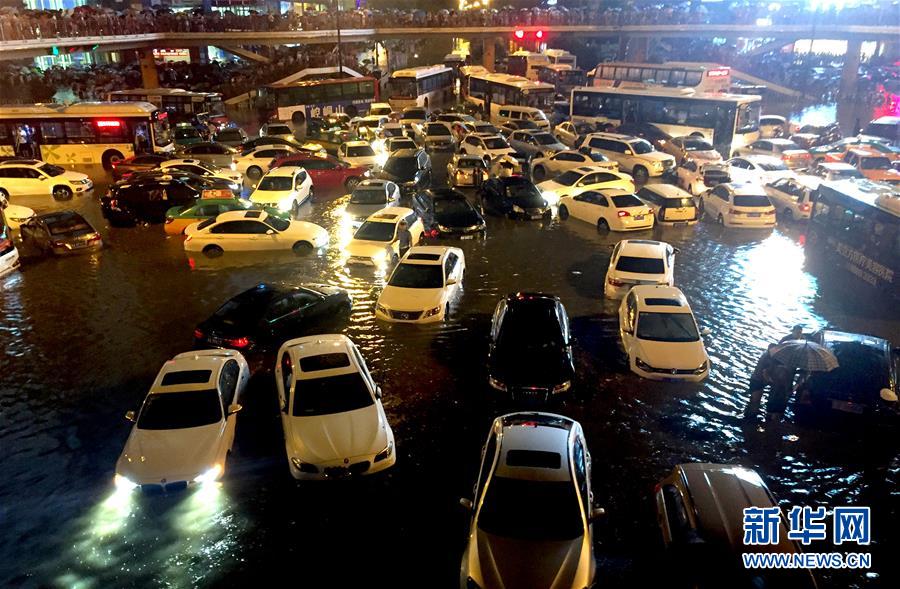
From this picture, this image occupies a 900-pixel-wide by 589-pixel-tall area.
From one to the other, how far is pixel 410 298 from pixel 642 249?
242 inches

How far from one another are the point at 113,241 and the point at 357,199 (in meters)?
8.35

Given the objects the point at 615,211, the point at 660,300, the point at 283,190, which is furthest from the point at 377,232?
the point at 660,300

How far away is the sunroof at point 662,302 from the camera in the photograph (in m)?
13.5

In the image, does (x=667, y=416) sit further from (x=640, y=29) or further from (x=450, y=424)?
(x=640, y=29)

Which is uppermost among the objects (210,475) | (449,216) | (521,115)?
(521,115)

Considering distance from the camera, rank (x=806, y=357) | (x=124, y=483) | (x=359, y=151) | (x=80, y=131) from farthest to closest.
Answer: (x=80, y=131) < (x=359, y=151) < (x=806, y=357) < (x=124, y=483)

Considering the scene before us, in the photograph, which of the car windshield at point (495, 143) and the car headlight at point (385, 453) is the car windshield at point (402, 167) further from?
the car headlight at point (385, 453)

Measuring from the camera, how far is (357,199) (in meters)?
23.5

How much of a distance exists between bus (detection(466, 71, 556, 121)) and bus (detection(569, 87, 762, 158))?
172 inches

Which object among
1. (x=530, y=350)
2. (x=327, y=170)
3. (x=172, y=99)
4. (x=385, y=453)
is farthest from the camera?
(x=172, y=99)

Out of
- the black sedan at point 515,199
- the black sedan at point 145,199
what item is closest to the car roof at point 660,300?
the black sedan at point 515,199

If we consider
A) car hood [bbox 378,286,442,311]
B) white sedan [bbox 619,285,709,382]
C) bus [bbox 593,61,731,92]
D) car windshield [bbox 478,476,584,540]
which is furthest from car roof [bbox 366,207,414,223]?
bus [bbox 593,61,731,92]

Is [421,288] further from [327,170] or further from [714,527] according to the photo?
[327,170]

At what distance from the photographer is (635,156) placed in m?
29.5
